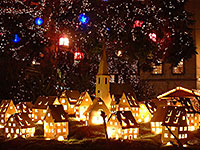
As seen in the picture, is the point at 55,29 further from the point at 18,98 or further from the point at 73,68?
the point at 18,98

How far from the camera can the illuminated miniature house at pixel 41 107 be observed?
8469 millimetres

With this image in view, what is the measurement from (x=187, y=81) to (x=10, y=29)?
580 inches

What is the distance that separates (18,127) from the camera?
6934 millimetres

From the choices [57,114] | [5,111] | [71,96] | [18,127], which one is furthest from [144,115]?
[5,111]

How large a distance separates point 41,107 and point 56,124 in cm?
182

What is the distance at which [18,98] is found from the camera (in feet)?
37.3

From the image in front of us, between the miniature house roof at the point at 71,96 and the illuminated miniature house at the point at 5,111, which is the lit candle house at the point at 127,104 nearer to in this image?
the miniature house roof at the point at 71,96

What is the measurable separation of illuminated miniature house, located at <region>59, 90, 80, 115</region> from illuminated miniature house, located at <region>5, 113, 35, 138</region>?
2144 mm

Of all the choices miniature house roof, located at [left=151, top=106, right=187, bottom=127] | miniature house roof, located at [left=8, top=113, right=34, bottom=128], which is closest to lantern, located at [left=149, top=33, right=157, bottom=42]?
miniature house roof, located at [left=151, top=106, right=187, bottom=127]

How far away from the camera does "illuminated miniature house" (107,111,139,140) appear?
6527 millimetres

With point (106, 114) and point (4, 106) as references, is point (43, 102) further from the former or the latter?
point (106, 114)

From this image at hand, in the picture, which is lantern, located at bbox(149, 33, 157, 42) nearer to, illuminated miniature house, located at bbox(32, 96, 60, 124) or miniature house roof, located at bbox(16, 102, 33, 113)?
illuminated miniature house, located at bbox(32, 96, 60, 124)

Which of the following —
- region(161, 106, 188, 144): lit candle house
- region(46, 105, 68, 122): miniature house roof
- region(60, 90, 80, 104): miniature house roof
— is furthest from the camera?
region(60, 90, 80, 104): miniature house roof

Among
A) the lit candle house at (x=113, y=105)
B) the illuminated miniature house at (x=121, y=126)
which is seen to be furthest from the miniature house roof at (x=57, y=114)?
the lit candle house at (x=113, y=105)
